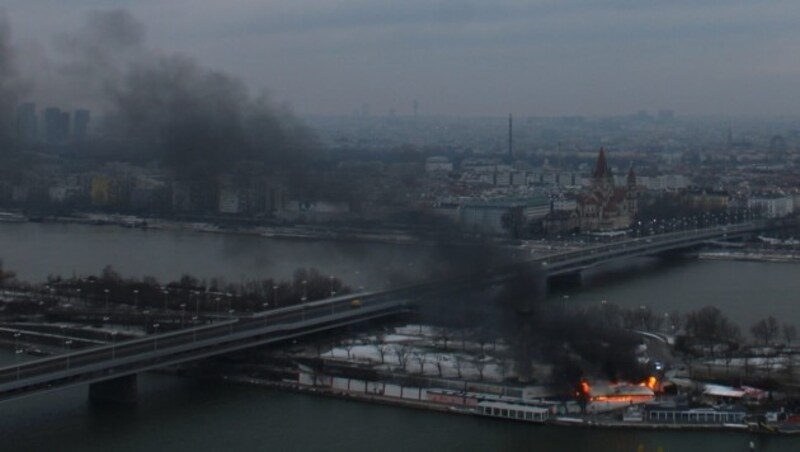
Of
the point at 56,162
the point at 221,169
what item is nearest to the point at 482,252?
the point at 221,169

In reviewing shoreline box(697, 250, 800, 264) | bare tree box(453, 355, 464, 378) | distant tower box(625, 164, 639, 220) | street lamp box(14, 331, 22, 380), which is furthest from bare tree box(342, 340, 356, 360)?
distant tower box(625, 164, 639, 220)

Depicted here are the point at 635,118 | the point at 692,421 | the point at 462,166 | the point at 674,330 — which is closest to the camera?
the point at 692,421

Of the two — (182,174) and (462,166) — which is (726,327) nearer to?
(182,174)

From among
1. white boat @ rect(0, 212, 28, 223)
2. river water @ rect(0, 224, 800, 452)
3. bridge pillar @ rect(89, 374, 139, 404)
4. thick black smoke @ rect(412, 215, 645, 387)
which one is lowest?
river water @ rect(0, 224, 800, 452)

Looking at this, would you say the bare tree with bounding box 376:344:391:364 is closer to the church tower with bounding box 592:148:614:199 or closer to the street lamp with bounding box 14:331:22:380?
the street lamp with bounding box 14:331:22:380

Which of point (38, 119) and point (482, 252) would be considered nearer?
point (38, 119)

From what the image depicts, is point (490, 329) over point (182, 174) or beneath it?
beneath

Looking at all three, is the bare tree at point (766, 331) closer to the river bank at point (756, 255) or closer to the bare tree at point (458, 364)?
the bare tree at point (458, 364)

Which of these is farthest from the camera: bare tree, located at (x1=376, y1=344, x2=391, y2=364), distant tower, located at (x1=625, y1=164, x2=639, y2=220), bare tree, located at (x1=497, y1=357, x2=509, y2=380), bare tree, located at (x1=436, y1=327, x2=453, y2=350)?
distant tower, located at (x1=625, y1=164, x2=639, y2=220)
